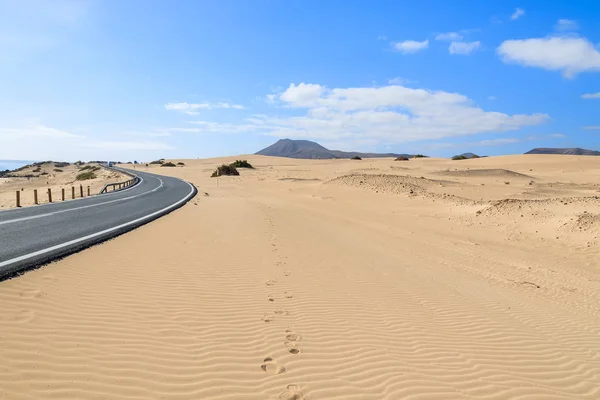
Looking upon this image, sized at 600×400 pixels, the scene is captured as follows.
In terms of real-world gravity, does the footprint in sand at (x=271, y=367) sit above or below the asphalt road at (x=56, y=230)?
below

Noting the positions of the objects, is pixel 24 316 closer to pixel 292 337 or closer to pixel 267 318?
pixel 267 318

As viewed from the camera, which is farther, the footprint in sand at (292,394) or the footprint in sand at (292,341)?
the footprint in sand at (292,341)

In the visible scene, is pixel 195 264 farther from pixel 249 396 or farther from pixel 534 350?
pixel 534 350

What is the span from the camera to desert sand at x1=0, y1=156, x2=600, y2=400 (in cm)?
406

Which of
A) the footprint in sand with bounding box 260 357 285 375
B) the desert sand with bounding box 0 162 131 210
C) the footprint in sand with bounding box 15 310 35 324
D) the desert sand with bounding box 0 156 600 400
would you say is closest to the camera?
the desert sand with bounding box 0 156 600 400

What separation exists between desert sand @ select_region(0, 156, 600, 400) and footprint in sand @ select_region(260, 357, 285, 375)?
0.8 inches

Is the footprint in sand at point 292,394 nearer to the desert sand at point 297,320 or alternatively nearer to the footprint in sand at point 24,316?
the desert sand at point 297,320

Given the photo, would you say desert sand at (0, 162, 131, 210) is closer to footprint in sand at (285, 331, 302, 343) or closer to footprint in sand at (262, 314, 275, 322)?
footprint in sand at (262, 314, 275, 322)

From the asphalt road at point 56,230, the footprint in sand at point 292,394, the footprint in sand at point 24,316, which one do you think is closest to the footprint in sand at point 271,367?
the footprint in sand at point 292,394

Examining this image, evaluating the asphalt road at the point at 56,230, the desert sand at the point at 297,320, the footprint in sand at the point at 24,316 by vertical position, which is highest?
the asphalt road at the point at 56,230

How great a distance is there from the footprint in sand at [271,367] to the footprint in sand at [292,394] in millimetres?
314

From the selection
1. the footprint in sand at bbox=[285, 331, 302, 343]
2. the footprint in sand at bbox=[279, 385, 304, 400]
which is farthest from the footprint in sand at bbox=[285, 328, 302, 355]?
the footprint in sand at bbox=[279, 385, 304, 400]

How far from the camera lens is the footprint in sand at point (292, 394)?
12.5 feet

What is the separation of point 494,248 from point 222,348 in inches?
478
